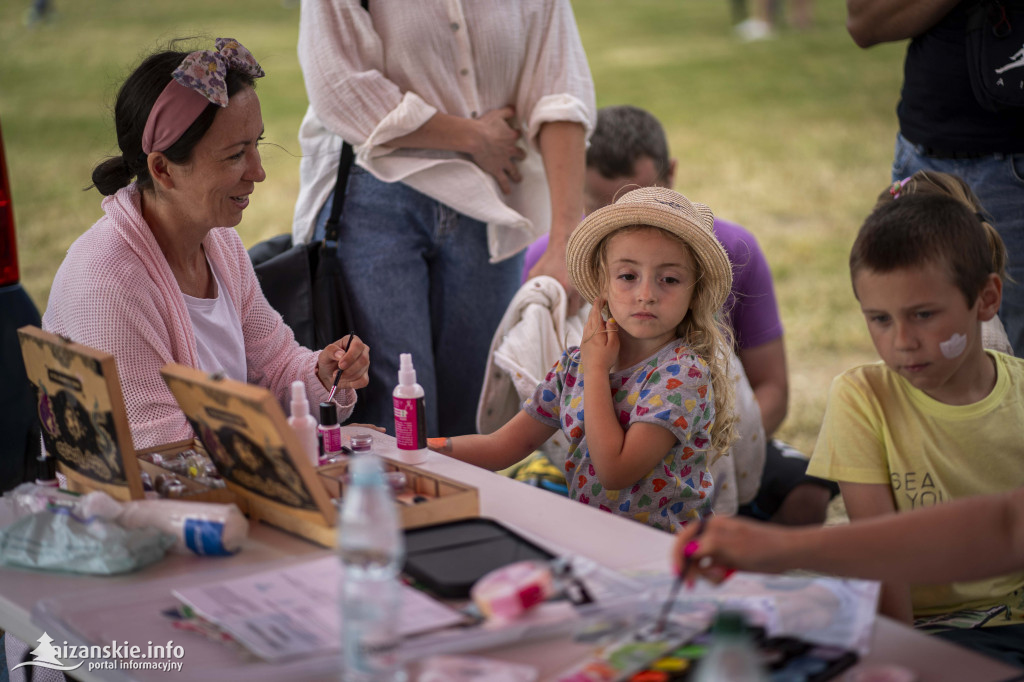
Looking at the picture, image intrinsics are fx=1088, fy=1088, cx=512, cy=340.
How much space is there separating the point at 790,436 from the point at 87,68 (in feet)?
27.6

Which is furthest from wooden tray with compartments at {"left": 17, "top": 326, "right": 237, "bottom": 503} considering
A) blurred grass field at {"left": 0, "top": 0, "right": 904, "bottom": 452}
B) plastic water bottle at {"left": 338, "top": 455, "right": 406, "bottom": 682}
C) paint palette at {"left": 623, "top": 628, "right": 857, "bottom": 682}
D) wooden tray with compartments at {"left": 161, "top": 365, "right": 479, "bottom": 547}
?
blurred grass field at {"left": 0, "top": 0, "right": 904, "bottom": 452}

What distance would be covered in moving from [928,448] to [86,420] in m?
1.41

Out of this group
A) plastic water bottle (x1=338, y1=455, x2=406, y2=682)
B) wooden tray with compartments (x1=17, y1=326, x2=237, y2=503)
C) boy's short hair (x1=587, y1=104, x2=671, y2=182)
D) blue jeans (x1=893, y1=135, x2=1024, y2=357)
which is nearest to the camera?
plastic water bottle (x1=338, y1=455, x2=406, y2=682)

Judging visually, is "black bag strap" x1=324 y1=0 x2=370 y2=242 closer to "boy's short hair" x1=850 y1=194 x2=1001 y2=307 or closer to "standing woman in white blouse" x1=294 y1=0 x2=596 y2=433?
"standing woman in white blouse" x1=294 y1=0 x2=596 y2=433

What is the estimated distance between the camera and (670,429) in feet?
6.81

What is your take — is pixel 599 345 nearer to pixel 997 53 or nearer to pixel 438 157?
pixel 438 157

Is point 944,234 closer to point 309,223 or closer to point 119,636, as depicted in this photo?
point 119,636

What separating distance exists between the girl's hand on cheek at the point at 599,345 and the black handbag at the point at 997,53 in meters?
1.10

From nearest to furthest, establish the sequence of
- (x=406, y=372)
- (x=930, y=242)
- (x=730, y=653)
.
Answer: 1. (x=730, y=653)
2. (x=930, y=242)
3. (x=406, y=372)

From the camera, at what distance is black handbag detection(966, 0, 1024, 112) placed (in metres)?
2.49

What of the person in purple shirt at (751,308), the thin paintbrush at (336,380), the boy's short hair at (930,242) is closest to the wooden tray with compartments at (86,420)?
the thin paintbrush at (336,380)

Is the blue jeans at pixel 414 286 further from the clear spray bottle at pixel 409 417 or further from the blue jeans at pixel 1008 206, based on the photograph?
the blue jeans at pixel 1008 206

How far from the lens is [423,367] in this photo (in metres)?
2.96

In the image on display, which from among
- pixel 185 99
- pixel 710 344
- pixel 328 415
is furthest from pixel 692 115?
pixel 328 415
